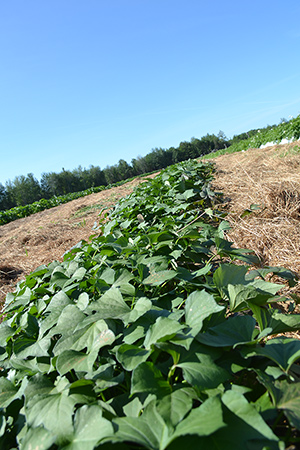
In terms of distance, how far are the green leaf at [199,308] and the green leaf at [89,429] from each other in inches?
12.3

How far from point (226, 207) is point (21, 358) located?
2.94m

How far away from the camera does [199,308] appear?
2.70ft

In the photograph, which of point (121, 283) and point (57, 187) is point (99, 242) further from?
point (57, 187)

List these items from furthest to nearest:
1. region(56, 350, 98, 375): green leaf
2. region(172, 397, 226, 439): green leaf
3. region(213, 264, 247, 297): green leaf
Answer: region(213, 264, 247, 297): green leaf → region(56, 350, 98, 375): green leaf → region(172, 397, 226, 439): green leaf

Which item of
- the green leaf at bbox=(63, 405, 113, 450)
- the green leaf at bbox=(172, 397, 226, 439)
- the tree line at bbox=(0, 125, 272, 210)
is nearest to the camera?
the green leaf at bbox=(172, 397, 226, 439)

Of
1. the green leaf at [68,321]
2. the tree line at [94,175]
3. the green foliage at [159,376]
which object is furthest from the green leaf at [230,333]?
the tree line at [94,175]

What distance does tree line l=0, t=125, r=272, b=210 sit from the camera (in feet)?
185

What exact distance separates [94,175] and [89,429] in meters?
73.9

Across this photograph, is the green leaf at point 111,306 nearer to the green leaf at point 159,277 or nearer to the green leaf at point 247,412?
the green leaf at point 159,277

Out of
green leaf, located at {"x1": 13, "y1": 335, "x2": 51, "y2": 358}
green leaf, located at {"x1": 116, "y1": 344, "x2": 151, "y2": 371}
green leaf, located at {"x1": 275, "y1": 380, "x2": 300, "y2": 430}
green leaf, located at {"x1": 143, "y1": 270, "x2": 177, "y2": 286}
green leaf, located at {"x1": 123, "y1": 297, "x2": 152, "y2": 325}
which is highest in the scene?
green leaf, located at {"x1": 143, "y1": 270, "x2": 177, "y2": 286}

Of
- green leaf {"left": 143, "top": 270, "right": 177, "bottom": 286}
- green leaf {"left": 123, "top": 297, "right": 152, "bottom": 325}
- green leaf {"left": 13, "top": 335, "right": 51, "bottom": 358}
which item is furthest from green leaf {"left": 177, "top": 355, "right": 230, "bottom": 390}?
→ green leaf {"left": 13, "top": 335, "right": 51, "bottom": 358}

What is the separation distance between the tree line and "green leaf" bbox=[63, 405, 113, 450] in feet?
156

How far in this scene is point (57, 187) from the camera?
206 ft

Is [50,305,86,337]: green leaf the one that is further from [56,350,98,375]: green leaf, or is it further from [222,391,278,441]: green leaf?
[222,391,278,441]: green leaf
